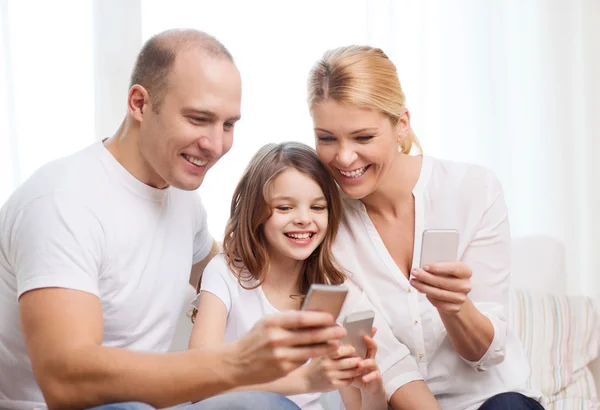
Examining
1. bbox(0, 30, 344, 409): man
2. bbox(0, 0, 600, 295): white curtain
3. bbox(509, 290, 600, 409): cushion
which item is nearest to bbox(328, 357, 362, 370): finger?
bbox(0, 30, 344, 409): man

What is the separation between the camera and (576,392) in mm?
2549

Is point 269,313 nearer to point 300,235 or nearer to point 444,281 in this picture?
point 300,235

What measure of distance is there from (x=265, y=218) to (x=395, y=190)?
0.38 meters

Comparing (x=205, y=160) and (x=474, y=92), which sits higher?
(x=474, y=92)

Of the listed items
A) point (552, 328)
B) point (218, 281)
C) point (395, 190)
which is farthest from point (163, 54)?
point (552, 328)

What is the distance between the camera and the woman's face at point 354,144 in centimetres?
199

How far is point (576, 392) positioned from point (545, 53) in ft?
5.30

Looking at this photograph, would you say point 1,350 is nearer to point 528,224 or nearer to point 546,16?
point 528,224

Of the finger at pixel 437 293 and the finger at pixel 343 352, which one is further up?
the finger at pixel 437 293

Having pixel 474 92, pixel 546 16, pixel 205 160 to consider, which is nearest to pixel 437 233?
pixel 205 160

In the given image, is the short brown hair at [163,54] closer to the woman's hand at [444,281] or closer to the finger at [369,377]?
the woman's hand at [444,281]

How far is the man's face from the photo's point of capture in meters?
1.85

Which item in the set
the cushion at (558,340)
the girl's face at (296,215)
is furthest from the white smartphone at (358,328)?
the cushion at (558,340)

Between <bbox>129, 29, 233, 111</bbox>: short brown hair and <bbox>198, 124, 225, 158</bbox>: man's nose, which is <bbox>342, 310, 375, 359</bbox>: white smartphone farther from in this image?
<bbox>129, 29, 233, 111</bbox>: short brown hair
